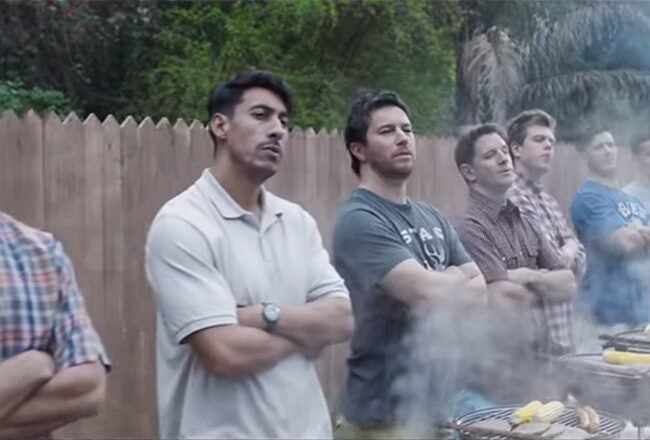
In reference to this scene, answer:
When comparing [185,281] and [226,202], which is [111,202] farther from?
[185,281]

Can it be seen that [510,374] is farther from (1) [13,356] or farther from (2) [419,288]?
(1) [13,356]

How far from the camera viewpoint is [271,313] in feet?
9.94

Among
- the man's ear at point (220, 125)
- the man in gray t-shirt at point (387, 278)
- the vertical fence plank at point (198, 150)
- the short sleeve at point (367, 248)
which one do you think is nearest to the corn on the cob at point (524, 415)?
the man in gray t-shirt at point (387, 278)

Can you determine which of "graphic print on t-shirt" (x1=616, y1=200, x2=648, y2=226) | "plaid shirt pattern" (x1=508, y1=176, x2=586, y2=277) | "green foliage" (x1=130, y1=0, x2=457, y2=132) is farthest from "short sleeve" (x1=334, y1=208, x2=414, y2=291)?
"green foliage" (x1=130, y1=0, x2=457, y2=132)

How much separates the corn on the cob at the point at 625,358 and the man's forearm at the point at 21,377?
251cm

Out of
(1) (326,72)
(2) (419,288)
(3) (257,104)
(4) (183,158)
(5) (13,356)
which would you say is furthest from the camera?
(1) (326,72)

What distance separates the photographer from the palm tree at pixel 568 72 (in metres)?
13.9

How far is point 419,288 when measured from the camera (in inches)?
146

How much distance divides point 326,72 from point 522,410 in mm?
6948

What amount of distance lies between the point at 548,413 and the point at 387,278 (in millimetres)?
670

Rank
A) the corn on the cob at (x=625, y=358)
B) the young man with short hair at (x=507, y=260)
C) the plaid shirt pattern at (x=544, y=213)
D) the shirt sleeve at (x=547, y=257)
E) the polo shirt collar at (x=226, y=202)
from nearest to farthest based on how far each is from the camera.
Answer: the polo shirt collar at (x=226, y=202)
the corn on the cob at (x=625, y=358)
the young man with short hair at (x=507, y=260)
the shirt sleeve at (x=547, y=257)
the plaid shirt pattern at (x=544, y=213)

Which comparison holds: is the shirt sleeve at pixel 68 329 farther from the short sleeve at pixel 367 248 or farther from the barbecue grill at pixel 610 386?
the barbecue grill at pixel 610 386

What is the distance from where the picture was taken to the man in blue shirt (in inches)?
225

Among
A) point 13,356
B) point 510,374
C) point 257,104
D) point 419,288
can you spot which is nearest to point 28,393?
point 13,356
